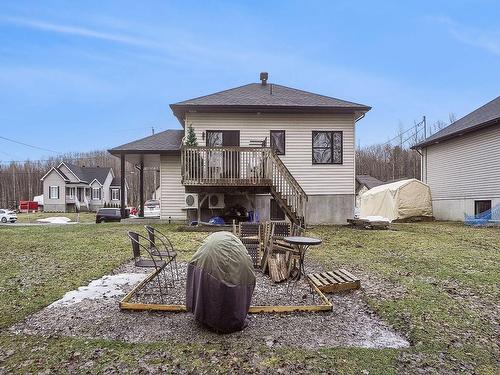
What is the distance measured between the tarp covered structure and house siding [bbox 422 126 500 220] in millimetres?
900

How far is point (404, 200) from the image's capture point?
67.7ft

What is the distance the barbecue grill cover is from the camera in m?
4.06

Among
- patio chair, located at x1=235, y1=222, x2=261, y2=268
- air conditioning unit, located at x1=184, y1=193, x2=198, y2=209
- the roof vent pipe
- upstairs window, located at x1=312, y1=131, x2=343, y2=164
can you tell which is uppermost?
the roof vent pipe

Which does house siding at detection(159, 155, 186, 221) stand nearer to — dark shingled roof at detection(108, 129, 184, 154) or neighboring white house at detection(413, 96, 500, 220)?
Answer: dark shingled roof at detection(108, 129, 184, 154)

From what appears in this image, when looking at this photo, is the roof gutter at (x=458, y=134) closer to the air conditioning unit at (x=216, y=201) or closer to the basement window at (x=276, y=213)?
the basement window at (x=276, y=213)

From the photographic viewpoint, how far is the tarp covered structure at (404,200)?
20.4 metres

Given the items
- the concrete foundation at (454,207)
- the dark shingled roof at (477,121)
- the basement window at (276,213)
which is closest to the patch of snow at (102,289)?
the basement window at (276,213)

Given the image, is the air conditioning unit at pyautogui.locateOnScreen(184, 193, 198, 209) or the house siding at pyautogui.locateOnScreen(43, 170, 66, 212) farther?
the house siding at pyautogui.locateOnScreen(43, 170, 66, 212)

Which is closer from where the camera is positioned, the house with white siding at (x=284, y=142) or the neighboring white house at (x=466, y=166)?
the house with white siding at (x=284, y=142)

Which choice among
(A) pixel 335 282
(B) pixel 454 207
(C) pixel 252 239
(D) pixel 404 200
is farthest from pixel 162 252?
(B) pixel 454 207

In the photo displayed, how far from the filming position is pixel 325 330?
13.9ft

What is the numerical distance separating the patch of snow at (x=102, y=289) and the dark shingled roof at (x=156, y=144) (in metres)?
10.0

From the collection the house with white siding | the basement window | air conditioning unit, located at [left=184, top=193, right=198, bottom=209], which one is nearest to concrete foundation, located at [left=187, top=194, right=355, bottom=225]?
the house with white siding

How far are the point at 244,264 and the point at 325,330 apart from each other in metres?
1.14
